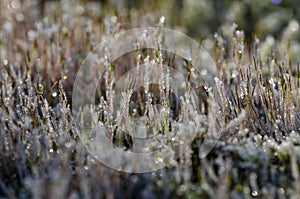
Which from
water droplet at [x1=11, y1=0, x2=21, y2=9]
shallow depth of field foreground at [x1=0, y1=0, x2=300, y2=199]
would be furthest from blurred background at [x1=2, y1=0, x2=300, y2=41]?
shallow depth of field foreground at [x1=0, y1=0, x2=300, y2=199]

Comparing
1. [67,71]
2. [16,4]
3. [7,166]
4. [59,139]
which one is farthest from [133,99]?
[16,4]

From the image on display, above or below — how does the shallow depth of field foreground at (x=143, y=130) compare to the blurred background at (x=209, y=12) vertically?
below

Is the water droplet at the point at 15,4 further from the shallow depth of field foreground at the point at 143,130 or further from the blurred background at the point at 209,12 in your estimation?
the shallow depth of field foreground at the point at 143,130

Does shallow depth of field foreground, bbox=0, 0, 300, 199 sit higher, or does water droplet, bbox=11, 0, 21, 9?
water droplet, bbox=11, 0, 21, 9

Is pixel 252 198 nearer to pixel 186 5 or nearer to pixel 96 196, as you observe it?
pixel 96 196

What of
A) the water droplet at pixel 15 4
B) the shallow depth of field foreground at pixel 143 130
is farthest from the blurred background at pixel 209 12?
the shallow depth of field foreground at pixel 143 130

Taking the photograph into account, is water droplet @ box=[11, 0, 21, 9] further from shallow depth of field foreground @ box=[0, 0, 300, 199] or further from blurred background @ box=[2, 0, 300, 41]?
shallow depth of field foreground @ box=[0, 0, 300, 199]

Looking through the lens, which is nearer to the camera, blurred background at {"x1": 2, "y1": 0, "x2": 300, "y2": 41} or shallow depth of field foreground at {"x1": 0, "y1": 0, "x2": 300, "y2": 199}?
shallow depth of field foreground at {"x1": 0, "y1": 0, "x2": 300, "y2": 199}

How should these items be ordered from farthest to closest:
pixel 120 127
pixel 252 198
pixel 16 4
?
pixel 16 4
pixel 120 127
pixel 252 198

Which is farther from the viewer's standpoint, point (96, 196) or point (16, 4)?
point (16, 4)

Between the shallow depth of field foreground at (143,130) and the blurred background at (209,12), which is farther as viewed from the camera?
the blurred background at (209,12)

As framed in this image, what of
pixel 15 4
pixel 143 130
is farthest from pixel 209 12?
pixel 143 130
